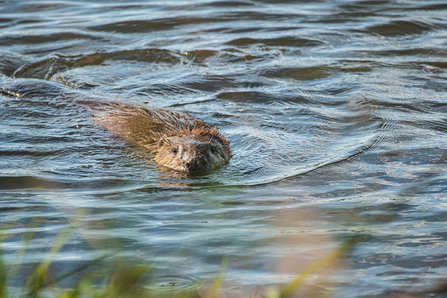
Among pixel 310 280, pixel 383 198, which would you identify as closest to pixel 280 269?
pixel 310 280

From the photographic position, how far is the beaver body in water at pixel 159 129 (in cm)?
534

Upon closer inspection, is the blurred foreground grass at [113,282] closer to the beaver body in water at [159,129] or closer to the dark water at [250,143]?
the dark water at [250,143]

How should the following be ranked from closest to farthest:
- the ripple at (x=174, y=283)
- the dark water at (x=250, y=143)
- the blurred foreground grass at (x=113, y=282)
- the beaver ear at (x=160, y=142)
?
the blurred foreground grass at (x=113, y=282), the ripple at (x=174, y=283), the dark water at (x=250, y=143), the beaver ear at (x=160, y=142)

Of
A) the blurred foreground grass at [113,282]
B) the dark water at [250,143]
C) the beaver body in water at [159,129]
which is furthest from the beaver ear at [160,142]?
the blurred foreground grass at [113,282]

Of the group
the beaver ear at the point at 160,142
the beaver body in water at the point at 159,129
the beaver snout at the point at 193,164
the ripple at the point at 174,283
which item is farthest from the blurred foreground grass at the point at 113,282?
the beaver ear at the point at 160,142

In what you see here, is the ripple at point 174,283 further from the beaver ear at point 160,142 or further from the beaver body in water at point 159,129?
the beaver ear at point 160,142

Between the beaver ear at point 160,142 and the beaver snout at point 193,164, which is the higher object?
the beaver ear at point 160,142

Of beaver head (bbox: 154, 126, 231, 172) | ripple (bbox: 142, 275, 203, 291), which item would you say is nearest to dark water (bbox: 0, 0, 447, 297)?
ripple (bbox: 142, 275, 203, 291)

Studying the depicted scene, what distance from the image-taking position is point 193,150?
5.29 m

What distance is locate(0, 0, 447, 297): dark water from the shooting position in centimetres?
339

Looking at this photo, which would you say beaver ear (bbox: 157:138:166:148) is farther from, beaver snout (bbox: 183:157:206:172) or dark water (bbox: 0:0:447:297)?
beaver snout (bbox: 183:157:206:172)

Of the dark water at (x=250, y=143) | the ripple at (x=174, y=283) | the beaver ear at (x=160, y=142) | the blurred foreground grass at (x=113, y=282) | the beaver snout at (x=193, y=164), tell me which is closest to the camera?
the blurred foreground grass at (x=113, y=282)

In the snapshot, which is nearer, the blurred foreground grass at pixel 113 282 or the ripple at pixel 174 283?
the blurred foreground grass at pixel 113 282

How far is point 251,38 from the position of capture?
1042 cm
